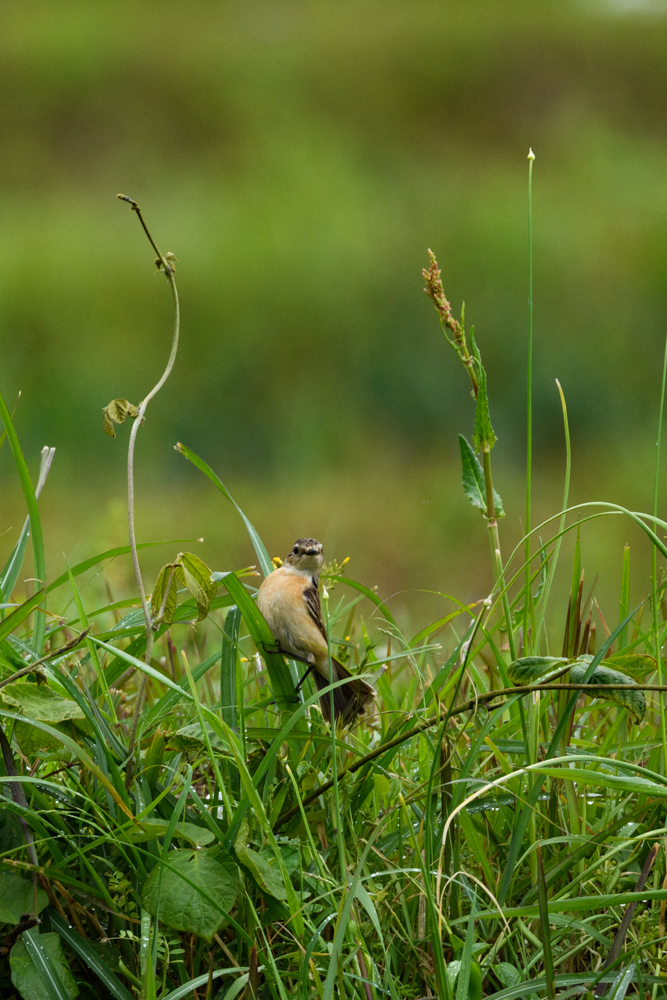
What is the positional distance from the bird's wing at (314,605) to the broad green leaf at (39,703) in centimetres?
61

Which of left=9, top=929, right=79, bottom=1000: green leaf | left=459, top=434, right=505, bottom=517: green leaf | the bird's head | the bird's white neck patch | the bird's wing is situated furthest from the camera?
the bird's head

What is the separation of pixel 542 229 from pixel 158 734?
1048cm

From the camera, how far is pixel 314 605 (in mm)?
2129

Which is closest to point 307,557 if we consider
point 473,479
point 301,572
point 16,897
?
point 301,572

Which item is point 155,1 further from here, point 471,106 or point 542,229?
point 542,229

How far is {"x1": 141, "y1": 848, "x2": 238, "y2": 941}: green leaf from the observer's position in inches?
58.9

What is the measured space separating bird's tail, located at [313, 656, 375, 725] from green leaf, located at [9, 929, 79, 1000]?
2.22 feet

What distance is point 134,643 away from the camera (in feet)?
6.40

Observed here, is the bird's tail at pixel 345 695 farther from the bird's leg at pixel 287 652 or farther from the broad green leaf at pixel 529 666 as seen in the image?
the broad green leaf at pixel 529 666

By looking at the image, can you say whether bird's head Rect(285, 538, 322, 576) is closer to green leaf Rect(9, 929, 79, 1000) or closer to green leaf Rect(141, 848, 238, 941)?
green leaf Rect(141, 848, 238, 941)

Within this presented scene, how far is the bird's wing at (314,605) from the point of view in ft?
6.83

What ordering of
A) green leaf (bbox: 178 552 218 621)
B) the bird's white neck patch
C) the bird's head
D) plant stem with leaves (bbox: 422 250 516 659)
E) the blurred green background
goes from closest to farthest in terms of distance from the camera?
green leaf (bbox: 178 552 218 621), plant stem with leaves (bbox: 422 250 516 659), the bird's white neck patch, the bird's head, the blurred green background

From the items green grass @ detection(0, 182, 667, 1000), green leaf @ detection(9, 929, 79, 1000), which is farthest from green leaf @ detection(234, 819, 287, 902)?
green leaf @ detection(9, 929, 79, 1000)

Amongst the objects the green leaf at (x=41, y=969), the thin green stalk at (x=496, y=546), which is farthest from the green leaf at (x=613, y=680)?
the green leaf at (x=41, y=969)
